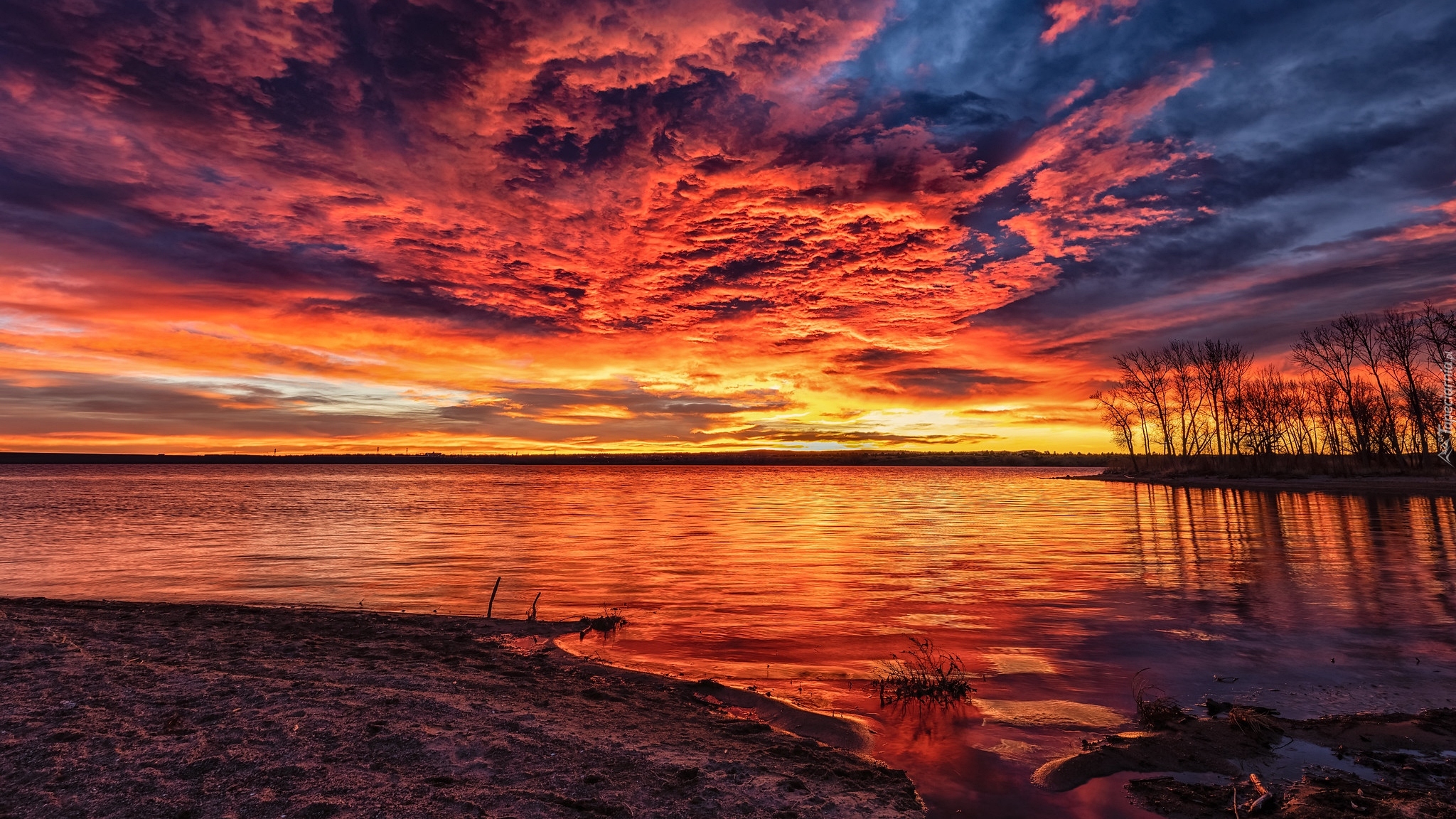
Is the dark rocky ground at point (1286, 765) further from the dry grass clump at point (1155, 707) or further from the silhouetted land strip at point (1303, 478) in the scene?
the silhouetted land strip at point (1303, 478)

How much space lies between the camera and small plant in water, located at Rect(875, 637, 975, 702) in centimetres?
1141

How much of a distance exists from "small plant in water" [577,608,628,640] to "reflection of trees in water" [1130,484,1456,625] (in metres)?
16.2

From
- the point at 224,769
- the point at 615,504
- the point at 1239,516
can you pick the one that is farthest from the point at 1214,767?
the point at 615,504

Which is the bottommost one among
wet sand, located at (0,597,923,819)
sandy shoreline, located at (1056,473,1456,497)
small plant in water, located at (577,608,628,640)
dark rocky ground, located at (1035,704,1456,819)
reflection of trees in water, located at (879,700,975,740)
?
reflection of trees in water, located at (879,700,975,740)

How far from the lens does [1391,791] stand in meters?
7.02

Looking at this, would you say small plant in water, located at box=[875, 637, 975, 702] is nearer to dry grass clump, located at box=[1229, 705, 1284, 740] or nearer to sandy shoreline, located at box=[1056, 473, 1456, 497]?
dry grass clump, located at box=[1229, 705, 1284, 740]

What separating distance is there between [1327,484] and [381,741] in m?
101

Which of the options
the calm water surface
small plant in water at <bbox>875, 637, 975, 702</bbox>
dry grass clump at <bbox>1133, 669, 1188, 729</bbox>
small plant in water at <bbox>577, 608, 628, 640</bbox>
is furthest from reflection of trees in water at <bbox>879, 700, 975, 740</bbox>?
small plant in water at <bbox>577, 608, 628, 640</bbox>

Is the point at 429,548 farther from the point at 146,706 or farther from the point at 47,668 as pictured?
the point at 146,706

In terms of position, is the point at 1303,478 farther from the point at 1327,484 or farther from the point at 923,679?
the point at 923,679

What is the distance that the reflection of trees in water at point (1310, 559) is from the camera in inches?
730

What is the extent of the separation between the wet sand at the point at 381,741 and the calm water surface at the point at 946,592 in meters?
1.73

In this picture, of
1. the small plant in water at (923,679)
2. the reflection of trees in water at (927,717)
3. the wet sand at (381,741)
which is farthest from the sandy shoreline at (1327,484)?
the wet sand at (381,741)

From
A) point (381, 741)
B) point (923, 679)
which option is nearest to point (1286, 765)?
point (923, 679)
